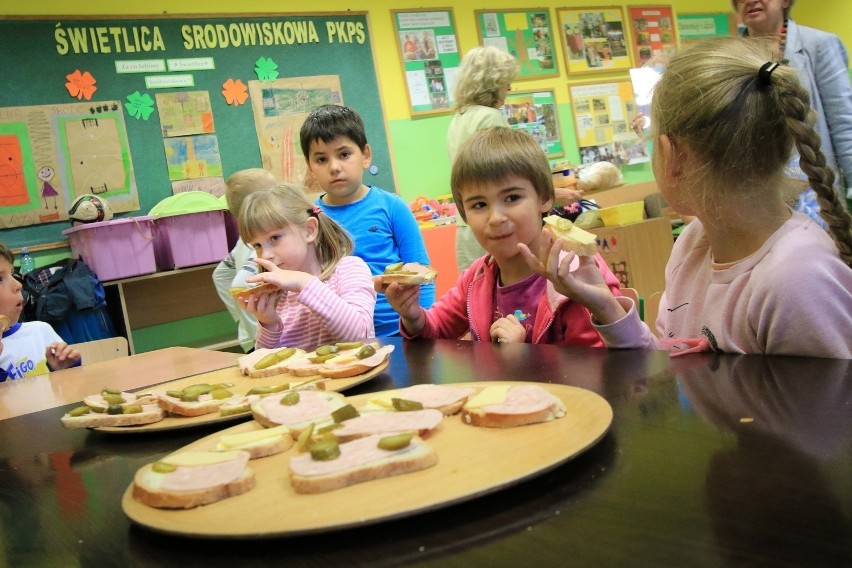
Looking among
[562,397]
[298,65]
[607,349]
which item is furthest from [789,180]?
[298,65]

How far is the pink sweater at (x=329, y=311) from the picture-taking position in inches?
84.2

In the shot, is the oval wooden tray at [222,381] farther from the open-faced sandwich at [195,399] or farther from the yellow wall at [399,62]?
the yellow wall at [399,62]

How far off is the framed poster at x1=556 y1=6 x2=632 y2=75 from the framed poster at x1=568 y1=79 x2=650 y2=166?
0.17 m

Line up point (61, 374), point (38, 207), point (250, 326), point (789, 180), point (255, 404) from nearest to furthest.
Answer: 1. point (255, 404)
2. point (789, 180)
3. point (61, 374)
4. point (250, 326)
5. point (38, 207)

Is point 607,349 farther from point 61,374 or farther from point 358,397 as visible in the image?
point 61,374

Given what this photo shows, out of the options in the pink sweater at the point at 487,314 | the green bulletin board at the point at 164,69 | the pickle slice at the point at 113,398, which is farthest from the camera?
the green bulletin board at the point at 164,69

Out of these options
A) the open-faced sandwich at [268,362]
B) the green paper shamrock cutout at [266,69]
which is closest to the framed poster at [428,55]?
the green paper shamrock cutout at [266,69]

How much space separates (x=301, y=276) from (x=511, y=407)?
125 centimetres

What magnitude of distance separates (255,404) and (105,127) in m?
4.43

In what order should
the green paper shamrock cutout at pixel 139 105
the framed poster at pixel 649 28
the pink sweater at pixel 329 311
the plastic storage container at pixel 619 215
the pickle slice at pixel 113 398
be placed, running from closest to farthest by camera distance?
the pickle slice at pixel 113 398 < the pink sweater at pixel 329 311 < the plastic storage container at pixel 619 215 < the green paper shamrock cutout at pixel 139 105 < the framed poster at pixel 649 28

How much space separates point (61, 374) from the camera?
2412mm

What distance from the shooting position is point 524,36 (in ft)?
23.6

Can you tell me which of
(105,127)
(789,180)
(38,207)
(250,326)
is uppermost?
(105,127)

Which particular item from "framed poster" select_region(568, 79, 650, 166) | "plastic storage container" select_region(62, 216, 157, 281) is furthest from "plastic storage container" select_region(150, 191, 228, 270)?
"framed poster" select_region(568, 79, 650, 166)
